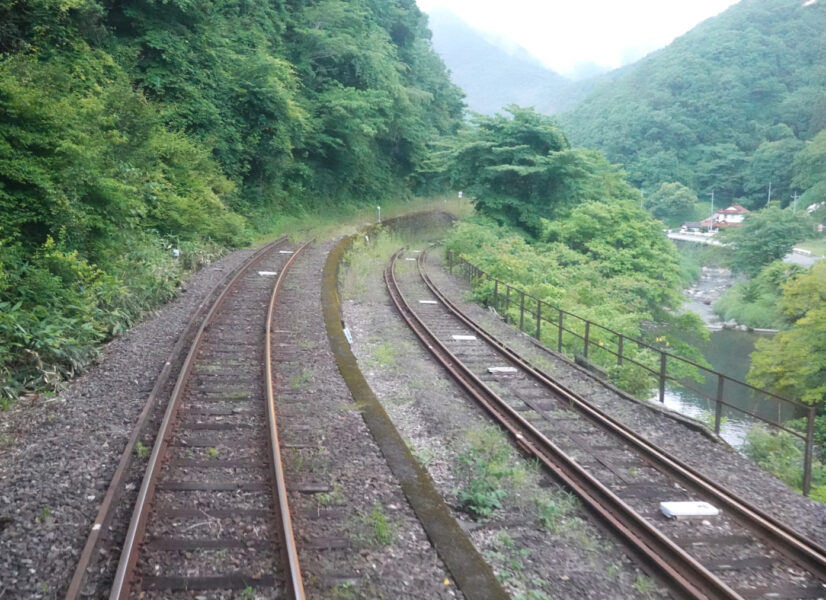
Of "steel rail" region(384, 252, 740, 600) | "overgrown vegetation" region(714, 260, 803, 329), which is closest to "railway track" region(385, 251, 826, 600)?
"steel rail" region(384, 252, 740, 600)

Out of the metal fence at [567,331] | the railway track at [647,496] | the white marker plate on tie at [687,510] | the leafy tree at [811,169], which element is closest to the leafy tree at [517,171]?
the metal fence at [567,331]

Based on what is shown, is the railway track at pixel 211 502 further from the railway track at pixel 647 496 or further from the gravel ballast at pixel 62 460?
the railway track at pixel 647 496

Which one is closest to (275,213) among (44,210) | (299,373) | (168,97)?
(168,97)

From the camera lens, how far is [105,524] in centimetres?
472

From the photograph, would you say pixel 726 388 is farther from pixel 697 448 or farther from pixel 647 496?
pixel 647 496

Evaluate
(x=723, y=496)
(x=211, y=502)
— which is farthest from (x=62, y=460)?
(x=723, y=496)

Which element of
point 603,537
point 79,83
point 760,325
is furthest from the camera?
point 760,325

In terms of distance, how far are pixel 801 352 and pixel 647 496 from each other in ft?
41.8

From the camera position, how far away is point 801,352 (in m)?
16.5

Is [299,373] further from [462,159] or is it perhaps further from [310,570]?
[462,159]

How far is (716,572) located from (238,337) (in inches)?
318

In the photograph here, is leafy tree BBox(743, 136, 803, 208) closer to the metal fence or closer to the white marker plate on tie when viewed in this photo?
the metal fence

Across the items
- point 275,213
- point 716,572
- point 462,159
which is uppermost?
point 462,159

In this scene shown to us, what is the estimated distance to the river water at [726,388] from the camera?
18.3 metres
